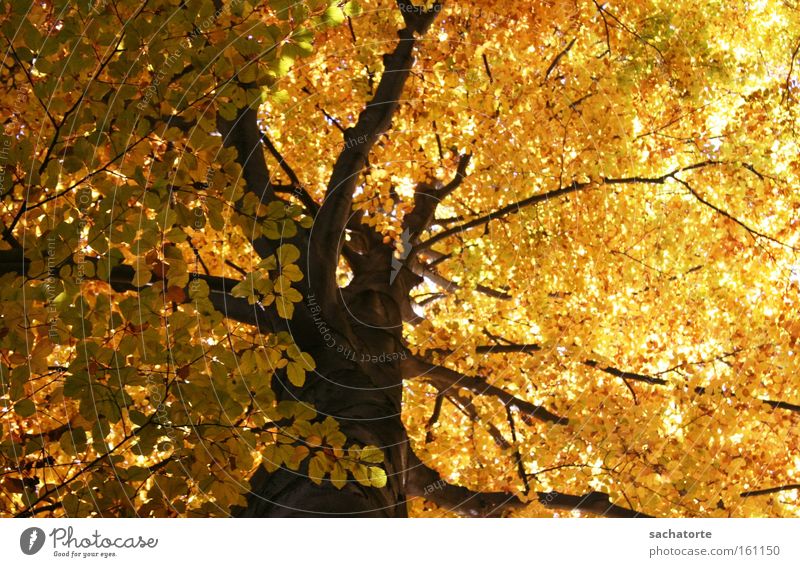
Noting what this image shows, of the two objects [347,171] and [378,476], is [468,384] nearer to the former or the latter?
[347,171]

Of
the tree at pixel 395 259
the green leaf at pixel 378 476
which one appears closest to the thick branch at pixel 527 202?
the tree at pixel 395 259

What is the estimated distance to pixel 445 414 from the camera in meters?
9.30

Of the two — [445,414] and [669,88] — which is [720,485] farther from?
[669,88]

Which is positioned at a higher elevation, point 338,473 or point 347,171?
point 347,171

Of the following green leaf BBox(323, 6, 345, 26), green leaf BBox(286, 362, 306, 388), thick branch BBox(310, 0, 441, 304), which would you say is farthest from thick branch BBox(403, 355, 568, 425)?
green leaf BBox(323, 6, 345, 26)

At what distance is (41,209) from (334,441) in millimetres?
2691
